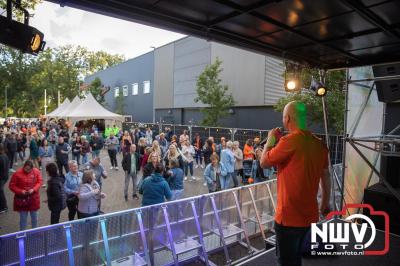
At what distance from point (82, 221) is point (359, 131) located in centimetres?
594

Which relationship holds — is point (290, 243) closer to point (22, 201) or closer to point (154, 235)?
point (154, 235)

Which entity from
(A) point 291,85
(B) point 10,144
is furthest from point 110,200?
(B) point 10,144

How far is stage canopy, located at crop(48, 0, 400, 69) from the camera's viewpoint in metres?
3.01

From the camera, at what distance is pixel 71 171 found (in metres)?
5.95

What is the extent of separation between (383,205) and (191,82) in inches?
849

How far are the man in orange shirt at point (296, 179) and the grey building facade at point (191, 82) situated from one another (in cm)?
1389

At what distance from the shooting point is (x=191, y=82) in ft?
84.6

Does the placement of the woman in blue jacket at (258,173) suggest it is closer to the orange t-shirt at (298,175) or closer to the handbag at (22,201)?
the handbag at (22,201)

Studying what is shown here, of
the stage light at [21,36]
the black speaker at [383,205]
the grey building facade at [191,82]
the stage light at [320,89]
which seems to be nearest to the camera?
the stage light at [21,36]

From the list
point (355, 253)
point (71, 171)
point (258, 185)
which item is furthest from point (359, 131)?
point (71, 171)

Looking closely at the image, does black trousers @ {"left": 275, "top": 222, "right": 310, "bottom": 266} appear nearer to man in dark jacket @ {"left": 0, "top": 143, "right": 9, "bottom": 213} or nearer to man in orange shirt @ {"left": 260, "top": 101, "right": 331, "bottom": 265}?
man in orange shirt @ {"left": 260, "top": 101, "right": 331, "bottom": 265}

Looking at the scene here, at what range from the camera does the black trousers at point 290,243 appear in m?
2.49

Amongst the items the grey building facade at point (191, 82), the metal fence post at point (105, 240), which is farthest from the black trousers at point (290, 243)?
the grey building facade at point (191, 82)

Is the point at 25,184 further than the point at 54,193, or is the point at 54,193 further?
the point at 25,184
